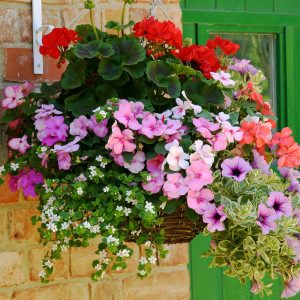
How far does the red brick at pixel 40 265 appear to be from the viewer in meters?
1.78

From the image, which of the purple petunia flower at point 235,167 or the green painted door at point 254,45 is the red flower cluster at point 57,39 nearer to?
the purple petunia flower at point 235,167

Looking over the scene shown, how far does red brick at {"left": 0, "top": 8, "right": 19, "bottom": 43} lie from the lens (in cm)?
174

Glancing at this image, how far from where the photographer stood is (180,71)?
4.86 ft

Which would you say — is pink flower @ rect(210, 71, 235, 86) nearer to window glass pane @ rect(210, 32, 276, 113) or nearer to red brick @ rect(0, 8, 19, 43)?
red brick @ rect(0, 8, 19, 43)

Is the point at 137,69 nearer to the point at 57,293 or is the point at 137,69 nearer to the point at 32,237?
the point at 32,237

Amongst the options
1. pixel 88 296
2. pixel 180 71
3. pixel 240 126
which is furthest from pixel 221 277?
pixel 180 71

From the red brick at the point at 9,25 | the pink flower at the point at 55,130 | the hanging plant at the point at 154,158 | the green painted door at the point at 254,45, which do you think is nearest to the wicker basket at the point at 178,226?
the hanging plant at the point at 154,158

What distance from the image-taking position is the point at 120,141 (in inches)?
53.2

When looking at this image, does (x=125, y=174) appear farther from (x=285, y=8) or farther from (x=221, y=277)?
(x=285, y=8)

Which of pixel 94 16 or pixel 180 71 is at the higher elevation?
pixel 94 16

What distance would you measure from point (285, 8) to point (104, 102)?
48.1 inches

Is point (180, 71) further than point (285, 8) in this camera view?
No

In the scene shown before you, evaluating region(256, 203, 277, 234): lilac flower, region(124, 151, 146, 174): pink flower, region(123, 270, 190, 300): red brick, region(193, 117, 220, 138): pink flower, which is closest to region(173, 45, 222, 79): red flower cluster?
region(193, 117, 220, 138): pink flower

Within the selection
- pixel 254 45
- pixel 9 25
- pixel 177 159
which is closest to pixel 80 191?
pixel 177 159
